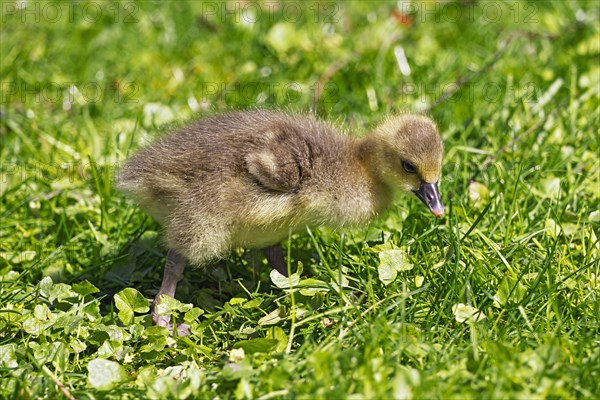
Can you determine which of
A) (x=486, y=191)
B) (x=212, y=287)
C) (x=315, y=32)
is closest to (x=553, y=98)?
(x=486, y=191)

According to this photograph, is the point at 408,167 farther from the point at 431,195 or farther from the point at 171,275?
the point at 171,275

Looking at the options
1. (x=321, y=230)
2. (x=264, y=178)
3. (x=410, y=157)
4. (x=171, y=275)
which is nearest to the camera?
(x=264, y=178)

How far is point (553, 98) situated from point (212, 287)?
6.97 ft

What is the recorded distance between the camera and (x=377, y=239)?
336cm

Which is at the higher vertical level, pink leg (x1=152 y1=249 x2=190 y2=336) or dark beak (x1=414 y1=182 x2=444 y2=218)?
dark beak (x1=414 y1=182 x2=444 y2=218)

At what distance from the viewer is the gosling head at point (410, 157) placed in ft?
9.94

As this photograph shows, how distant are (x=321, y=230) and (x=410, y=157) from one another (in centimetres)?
60

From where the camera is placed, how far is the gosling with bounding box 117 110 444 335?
Result: 9.64 ft

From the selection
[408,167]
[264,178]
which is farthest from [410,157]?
[264,178]

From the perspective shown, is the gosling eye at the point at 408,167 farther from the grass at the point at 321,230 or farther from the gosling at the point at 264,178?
the grass at the point at 321,230

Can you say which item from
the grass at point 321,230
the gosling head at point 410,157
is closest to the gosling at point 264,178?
the gosling head at point 410,157

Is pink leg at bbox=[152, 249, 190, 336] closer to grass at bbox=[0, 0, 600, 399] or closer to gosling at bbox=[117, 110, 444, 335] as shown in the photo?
gosling at bbox=[117, 110, 444, 335]

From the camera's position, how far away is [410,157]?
303 centimetres

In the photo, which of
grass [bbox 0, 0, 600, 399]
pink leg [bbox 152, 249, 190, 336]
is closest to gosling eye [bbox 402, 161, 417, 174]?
grass [bbox 0, 0, 600, 399]
